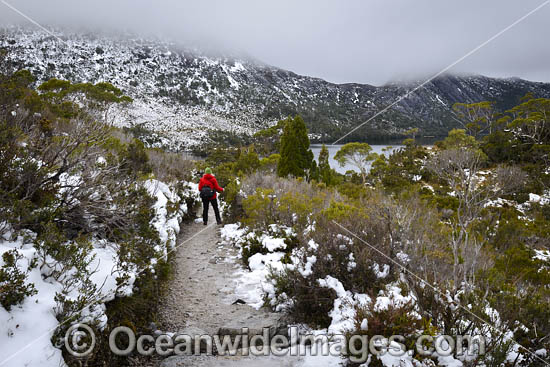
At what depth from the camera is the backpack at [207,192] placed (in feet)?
28.8

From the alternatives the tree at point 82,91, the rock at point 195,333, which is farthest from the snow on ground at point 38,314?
the tree at point 82,91

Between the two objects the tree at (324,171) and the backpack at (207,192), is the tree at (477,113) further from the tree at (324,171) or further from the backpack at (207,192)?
the backpack at (207,192)

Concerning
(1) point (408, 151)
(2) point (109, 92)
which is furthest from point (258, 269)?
(1) point (408, 151)

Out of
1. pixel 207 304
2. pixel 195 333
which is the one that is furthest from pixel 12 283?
pixel 207 304

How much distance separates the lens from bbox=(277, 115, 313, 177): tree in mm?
16344

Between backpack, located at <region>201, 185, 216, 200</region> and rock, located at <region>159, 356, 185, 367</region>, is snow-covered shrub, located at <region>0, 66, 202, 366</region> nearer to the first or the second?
rock, located at <region>159, 356, 185, 367</region>

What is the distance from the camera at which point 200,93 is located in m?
91.9

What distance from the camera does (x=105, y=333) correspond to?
2.62 m

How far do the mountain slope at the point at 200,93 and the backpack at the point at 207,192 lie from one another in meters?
31.4

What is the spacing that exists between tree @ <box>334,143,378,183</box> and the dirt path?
1218 inches

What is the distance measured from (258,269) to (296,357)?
8.60 feet

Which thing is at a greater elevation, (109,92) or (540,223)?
(109,92)

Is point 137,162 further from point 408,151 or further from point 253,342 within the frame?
point 408,151

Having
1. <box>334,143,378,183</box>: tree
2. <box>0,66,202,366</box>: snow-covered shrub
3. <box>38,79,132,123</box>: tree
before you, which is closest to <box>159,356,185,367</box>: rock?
<box>0,66,202,366</box>: snow-covered shrub
